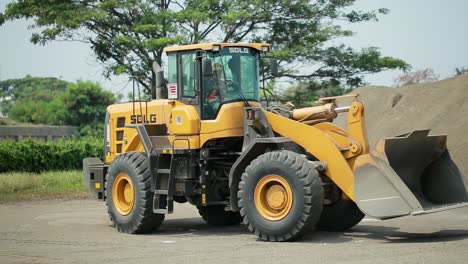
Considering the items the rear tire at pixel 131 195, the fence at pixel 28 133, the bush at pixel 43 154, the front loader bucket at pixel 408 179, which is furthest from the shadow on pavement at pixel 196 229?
the fence at pixel 28 133

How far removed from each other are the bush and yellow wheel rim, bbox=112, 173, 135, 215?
12.2 m

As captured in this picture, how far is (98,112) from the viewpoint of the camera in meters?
50.8

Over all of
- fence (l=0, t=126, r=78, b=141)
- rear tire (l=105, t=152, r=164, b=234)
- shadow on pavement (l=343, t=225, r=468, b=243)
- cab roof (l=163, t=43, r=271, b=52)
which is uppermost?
cab roof (l=163, t=43, r=271, b=52)

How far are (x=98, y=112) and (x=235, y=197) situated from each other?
38471mm

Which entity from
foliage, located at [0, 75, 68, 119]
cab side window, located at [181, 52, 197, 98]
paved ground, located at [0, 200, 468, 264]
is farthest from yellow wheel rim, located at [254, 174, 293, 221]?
foliage, located at [0, 75, 68, 119]

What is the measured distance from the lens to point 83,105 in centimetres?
5184

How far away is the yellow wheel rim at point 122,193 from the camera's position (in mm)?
14633

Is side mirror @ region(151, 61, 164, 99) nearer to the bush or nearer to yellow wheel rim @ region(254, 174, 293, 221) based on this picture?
yellow wheel rim @ region(254, 174, 293, 221)

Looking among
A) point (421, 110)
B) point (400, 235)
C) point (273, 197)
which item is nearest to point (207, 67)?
point (273, 197)

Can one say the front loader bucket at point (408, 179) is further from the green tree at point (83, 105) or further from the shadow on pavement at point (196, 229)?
the green tree at point (83, 105)

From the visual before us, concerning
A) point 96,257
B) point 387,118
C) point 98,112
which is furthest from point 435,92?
point 98,112

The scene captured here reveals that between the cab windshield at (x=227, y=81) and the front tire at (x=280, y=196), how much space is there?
61.6 inches

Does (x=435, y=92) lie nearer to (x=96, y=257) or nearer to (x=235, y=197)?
(x=235, y=197)

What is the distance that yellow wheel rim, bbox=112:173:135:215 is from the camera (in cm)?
1463
